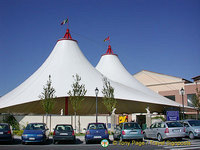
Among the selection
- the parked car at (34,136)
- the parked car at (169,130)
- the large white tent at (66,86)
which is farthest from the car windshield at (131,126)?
the large white tent at (66,86)

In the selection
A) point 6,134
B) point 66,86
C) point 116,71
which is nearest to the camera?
point 6,134

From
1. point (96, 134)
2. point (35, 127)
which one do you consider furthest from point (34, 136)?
point (96, 134)

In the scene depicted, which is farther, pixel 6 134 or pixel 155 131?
pixel 155 131

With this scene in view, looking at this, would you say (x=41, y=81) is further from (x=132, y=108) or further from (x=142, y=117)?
(x=132, y=108)

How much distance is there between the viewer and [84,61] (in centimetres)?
3164

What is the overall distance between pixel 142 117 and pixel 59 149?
1575 cm

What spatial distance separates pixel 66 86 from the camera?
88.3 feet

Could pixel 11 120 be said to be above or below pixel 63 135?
above

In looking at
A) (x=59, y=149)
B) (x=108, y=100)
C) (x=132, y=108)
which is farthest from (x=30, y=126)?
(x=132, y=108)

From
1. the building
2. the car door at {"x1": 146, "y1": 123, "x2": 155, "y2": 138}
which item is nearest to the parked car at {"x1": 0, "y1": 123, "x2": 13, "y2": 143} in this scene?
the car door at {"x1": 146, "y1": 123, "x2": 155, "y2": 138}

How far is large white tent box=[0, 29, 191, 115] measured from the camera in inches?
1049

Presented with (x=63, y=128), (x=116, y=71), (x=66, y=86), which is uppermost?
(x=116, y=71)

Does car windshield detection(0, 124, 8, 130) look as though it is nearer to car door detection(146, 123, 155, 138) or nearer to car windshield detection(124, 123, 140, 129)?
car windshield detection(124, 123, 140, 129)

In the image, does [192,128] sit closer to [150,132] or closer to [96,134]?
[150,132]
